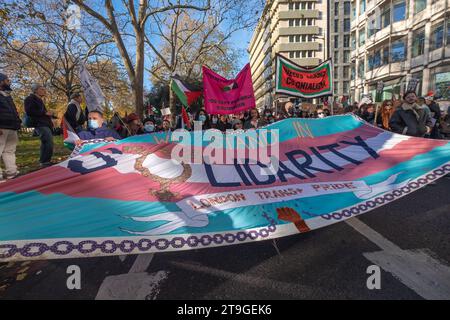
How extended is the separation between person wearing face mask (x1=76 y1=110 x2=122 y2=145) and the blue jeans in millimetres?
2338

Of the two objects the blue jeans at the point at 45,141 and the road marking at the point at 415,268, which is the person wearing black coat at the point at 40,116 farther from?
the road marking at the point at 415,268

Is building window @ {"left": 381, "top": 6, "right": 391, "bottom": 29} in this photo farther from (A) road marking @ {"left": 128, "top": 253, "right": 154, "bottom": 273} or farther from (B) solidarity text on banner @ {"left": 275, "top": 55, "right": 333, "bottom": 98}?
(A) road marking @ {"left": 128, "top": 253, "right": 154, "bottom": 273}

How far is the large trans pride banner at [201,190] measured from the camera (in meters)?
2.29

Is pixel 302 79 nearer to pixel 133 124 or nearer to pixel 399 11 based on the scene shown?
pixel 133 124

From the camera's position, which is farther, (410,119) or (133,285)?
(410,119)

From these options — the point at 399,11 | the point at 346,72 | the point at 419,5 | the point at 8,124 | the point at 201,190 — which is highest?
the point at 399,11

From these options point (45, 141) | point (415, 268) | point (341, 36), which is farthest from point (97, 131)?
point (341, 36)

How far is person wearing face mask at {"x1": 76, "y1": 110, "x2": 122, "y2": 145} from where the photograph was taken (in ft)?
16.0

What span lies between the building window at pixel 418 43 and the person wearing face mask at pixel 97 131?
29.2 m

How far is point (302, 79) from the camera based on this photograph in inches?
305

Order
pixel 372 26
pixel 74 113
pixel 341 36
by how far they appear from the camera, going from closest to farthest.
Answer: pixel 74 113, pixel 372 26, pixel 341 36

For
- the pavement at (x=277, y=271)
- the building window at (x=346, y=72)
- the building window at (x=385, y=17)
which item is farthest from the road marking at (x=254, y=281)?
the building window at (x=346, y=72)

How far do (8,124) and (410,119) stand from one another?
27.9ft

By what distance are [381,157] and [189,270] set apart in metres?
2.78
